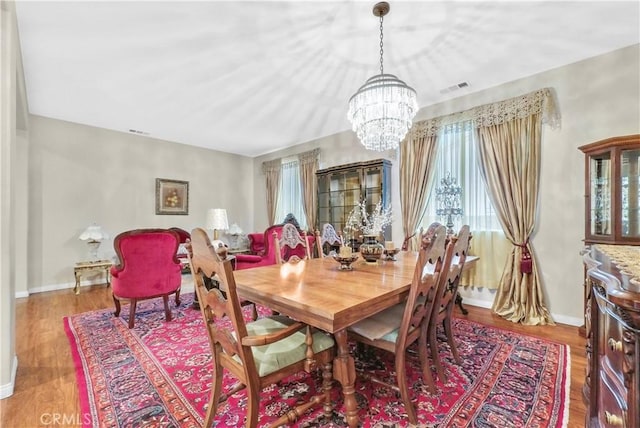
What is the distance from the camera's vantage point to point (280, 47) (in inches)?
104

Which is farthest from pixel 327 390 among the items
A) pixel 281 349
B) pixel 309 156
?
pixel 309 156

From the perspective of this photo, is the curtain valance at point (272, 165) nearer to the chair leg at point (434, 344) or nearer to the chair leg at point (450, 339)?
the chair leg at point (450, 339)

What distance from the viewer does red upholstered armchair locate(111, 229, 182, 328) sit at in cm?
285

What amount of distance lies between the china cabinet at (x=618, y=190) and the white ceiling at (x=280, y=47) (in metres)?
1.02

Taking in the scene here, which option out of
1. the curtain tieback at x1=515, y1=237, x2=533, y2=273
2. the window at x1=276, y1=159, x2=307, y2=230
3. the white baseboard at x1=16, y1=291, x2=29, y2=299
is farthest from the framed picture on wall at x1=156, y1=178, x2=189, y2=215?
the curtain tieback at x1=515, y1=237, x2=533, y2=273

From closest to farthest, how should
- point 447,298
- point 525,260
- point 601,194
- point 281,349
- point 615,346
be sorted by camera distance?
point 615,346
point 281,349
point 447,298
point 601,194
point 525,260

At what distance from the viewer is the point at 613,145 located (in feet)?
7.75

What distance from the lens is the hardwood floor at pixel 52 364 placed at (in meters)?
1.55

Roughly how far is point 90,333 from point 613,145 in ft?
16.5

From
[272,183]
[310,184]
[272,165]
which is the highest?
[272,165]

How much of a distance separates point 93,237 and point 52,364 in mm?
2903

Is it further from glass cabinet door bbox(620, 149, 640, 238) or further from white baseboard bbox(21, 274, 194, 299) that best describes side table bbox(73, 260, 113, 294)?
glass cabinet door bbox(620, 149, 640, 238)

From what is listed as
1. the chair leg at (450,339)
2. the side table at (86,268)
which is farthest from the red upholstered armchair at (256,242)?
the chair leg at (450,339)

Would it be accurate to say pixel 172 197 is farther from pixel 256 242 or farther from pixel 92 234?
pixel 256 242
